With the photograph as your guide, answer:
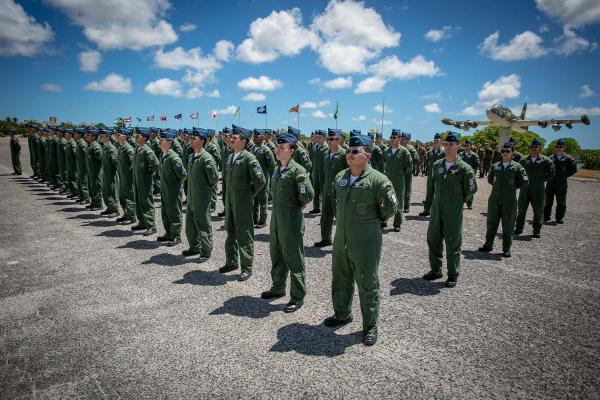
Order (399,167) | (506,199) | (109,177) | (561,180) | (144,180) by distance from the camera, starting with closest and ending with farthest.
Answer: (506,199)
(144,180)
(109,177)
(399,167)
(561,180)

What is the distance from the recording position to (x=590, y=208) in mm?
13578

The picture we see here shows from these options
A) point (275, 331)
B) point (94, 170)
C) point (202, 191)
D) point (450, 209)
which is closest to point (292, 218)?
point (275, 331)

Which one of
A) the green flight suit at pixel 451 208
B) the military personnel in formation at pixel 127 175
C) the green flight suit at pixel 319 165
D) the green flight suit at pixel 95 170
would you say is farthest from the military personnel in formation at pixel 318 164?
the green flight suit at pixel 95 170

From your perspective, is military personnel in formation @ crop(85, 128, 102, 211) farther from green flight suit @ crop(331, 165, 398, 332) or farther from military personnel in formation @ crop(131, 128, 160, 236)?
green flight suit @ crop(331, 165, 398, 332)

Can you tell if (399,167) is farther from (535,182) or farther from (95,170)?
(95,170)

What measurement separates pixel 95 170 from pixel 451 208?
10857 mm

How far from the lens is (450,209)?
5.77 metres

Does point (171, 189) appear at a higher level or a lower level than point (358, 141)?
lower

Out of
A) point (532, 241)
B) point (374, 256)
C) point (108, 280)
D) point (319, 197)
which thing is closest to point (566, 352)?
point (374, 256)

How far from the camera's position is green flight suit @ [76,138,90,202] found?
12.3 metres

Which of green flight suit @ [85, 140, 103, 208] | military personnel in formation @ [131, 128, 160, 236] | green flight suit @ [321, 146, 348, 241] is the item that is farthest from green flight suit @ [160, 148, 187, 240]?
green flight suit @ [85, 140, 103, 208]

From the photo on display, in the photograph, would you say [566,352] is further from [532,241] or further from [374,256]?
[532,241]

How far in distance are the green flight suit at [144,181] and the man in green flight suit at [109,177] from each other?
78.5 inches

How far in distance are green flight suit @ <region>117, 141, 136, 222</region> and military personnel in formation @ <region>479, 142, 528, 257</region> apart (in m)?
8.84
